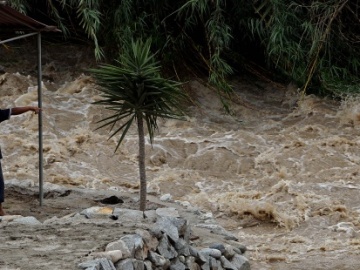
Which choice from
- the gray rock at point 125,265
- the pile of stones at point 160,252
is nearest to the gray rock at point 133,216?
the pile of stones at point 160,252

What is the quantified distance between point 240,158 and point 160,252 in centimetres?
676

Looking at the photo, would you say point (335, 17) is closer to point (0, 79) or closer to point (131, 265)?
point (0, 79)

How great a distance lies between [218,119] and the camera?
14.0 meters

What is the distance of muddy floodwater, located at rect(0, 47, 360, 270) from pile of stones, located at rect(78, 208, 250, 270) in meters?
1.94

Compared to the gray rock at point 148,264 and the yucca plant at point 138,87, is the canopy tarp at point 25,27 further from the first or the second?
the gray rock at point 148,264

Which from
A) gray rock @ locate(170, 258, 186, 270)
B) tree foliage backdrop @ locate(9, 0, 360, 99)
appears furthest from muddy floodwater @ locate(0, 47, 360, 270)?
gray rock @ locate(170, 258, 186, 270)

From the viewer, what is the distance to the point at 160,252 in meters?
5.93

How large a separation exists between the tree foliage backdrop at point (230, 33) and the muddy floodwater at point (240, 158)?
1.46 ft

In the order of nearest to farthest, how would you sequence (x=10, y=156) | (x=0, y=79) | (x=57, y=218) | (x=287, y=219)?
(x=57, y=218) < (x=287, y=219) < (x=10, y=156) < (x=0, y=79)

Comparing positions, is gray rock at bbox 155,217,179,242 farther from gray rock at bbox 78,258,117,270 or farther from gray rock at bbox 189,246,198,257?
gray rock at bbox 78,258,117,270

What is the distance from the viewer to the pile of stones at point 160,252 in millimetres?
5332

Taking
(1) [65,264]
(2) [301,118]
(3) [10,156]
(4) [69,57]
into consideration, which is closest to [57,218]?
(1) [65,264]

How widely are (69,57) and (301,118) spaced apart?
162 inches

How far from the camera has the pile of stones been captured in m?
5.33
